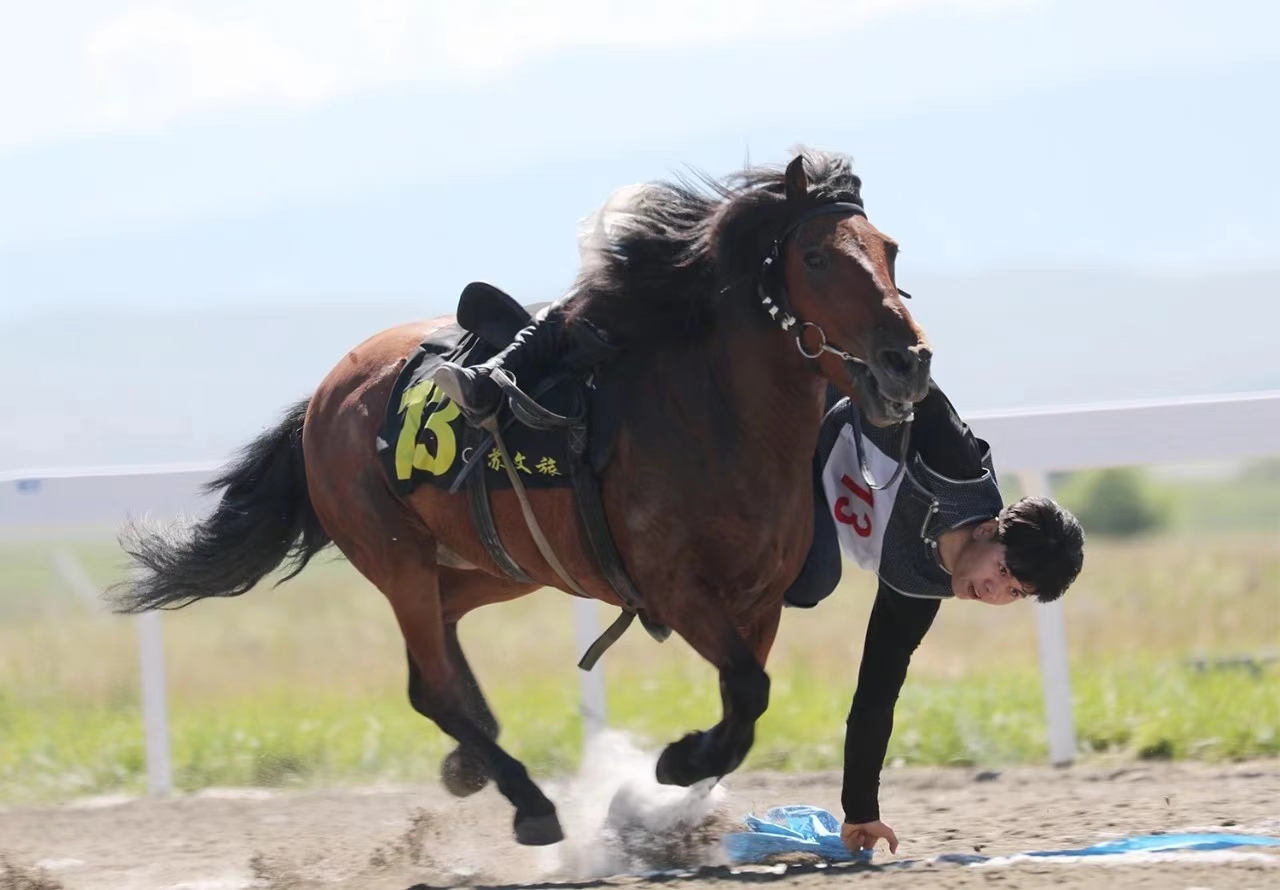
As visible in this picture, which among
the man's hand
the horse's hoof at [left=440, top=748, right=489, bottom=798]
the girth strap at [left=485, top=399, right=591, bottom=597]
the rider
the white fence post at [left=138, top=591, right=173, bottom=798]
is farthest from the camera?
the white fence post at [left=138, top=591, right=173, bottom=798]

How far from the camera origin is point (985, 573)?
16.4ft

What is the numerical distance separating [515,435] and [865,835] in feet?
5.11

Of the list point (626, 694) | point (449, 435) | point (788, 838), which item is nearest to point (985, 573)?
point (788, 838)

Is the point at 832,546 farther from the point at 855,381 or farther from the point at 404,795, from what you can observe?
the point at 404,795

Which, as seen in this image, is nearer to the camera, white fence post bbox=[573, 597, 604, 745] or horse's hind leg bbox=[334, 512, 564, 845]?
horse's hind leg bbox=[334, 512, 564, 845]

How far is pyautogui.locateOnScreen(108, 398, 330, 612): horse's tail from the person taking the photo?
6.49 meters

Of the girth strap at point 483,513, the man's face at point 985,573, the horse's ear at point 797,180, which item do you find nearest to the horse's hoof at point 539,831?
the girth strap at point 483,513

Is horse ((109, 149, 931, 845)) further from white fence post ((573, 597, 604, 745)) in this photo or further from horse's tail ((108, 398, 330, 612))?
white fence post ((573, 597, 604, 745))

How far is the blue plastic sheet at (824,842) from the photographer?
4.98 metres

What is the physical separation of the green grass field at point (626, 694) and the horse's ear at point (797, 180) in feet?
9.32

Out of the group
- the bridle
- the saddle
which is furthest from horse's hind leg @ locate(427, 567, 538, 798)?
the bridle

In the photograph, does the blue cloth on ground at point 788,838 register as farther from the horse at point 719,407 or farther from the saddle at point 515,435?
the saddle at point 515,435

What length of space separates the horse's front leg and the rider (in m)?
0.48

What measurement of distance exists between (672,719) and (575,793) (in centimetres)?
193
